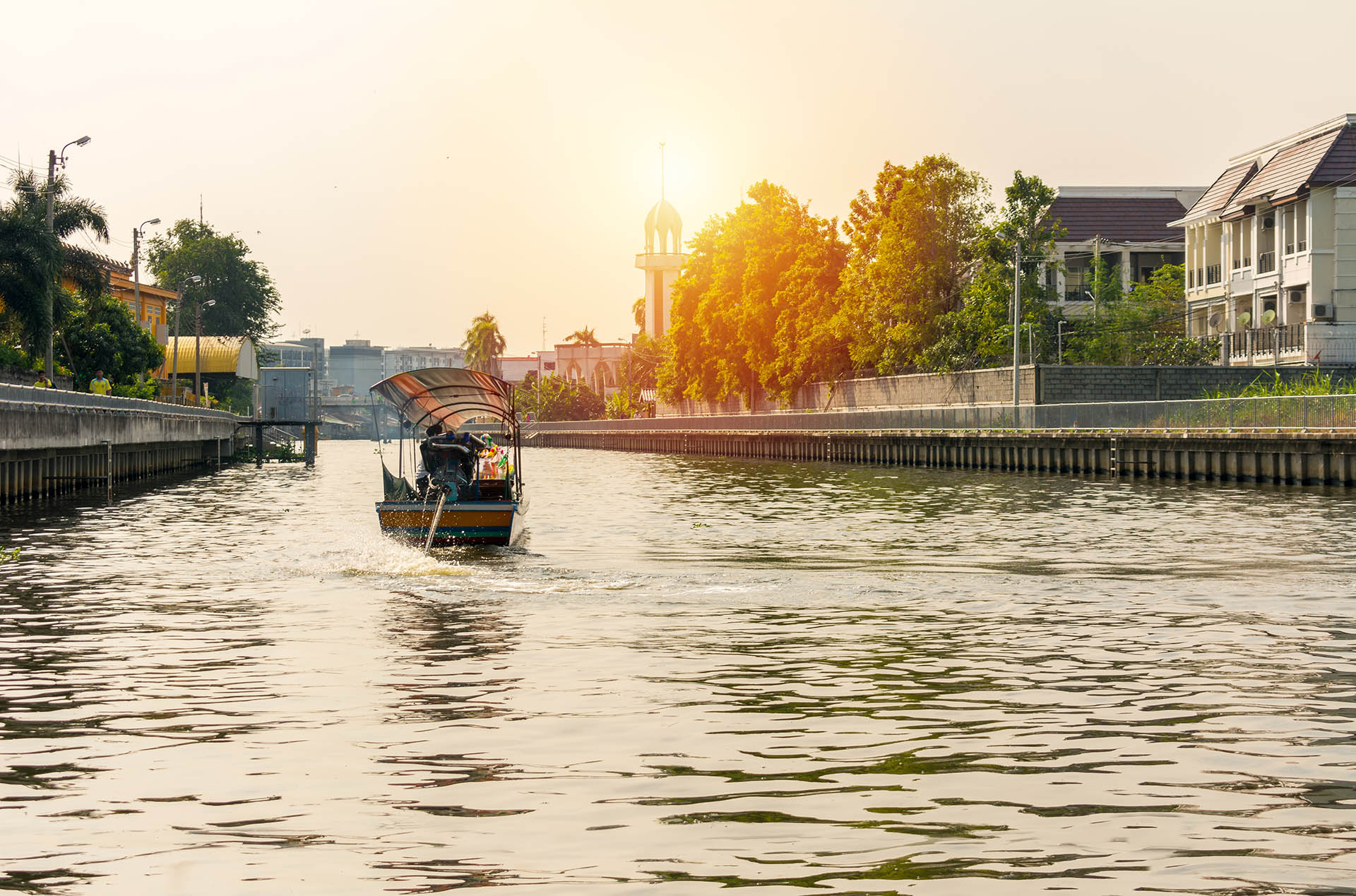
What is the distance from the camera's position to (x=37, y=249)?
5859cm

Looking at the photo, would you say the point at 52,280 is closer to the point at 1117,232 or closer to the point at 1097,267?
the point at 1097,267

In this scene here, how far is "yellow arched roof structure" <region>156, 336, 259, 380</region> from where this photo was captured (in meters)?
119

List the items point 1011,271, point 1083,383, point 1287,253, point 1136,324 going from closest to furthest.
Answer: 1. point 1083,383
2. point 1287,253
3. point 1011,271
4. point 1136,324

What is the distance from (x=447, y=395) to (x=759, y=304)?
78.8m

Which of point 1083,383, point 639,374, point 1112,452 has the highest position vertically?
point 639,374

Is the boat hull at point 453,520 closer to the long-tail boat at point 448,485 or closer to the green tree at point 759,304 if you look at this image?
the long-tail boat at point 448,485

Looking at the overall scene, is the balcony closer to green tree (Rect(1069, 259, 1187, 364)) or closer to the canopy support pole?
green tree (Rect(1069, 259, 1187, 364))

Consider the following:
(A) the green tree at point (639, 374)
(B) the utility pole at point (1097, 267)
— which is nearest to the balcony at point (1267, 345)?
(B) the utility pole at point (1097, 267)

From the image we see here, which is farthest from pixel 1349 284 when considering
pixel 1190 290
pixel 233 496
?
pixel 233 496

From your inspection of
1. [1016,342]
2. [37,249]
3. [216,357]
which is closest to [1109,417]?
[1016,342]

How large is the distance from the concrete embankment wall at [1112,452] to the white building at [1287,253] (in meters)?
12.7

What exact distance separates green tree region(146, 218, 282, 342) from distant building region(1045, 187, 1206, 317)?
7944cm

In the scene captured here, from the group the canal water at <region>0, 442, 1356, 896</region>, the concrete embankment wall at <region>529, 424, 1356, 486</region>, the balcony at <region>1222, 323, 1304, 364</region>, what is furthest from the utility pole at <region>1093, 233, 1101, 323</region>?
the canal water at <region>0, 442, 1356, 896</region>

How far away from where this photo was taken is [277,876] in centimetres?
756
